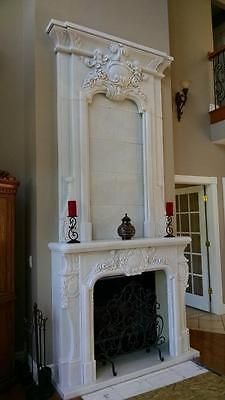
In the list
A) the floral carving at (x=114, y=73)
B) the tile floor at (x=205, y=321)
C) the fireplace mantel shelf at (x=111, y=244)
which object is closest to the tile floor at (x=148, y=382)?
the tile floor at (x=205, y=321)

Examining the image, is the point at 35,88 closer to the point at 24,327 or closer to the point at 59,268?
the point at 59,268

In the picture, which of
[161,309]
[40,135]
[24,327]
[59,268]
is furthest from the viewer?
[161,309]

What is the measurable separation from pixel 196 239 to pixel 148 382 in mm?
2955

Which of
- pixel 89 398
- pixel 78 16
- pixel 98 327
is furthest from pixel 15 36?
pixel 89 398

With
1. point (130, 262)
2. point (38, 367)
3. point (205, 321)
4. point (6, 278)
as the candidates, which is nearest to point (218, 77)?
point (130, 262)

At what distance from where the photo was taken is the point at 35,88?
10.6 ft

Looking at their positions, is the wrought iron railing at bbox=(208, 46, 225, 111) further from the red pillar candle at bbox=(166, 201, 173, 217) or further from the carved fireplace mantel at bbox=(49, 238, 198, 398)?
the carved fireplace mantel at bbox=(49, 238, 198, 398)

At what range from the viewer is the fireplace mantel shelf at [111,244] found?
290 centimetres

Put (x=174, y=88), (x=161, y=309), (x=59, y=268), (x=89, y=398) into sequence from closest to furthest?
(x=89, y=398)
(x=59, y=268)
(x=161, y=309)
(x=174, y=88)

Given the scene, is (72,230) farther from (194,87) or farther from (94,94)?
(194,87)

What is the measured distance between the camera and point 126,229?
333 cm

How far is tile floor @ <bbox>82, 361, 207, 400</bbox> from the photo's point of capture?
280cm

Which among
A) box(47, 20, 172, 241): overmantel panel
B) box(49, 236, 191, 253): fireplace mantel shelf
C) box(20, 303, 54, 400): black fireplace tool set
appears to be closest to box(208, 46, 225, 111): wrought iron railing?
box(47, 20, 172, 241): overmantel panel

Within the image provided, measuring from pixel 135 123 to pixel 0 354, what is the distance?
287cm
